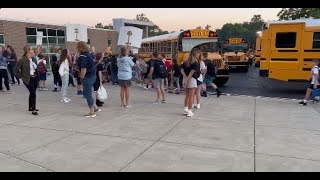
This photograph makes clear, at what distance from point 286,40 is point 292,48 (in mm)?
393

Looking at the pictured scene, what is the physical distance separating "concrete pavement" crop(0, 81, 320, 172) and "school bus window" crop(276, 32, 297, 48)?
425 centimetres

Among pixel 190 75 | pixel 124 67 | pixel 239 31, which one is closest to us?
pixel 190 75

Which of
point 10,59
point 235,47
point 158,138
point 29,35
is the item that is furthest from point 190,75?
point 29,35

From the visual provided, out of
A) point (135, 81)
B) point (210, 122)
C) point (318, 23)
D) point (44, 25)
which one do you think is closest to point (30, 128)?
point (210, 122)

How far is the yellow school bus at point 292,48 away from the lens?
1277 centimetres

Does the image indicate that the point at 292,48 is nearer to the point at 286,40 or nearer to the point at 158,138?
the point at 286,40

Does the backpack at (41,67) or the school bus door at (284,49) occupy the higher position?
the school bus door at (284,49)

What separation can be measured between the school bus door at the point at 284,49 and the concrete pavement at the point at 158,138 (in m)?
3.90

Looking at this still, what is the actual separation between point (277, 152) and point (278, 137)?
1.03 m

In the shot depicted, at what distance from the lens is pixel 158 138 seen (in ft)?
19.5

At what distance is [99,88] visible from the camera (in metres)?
9.13

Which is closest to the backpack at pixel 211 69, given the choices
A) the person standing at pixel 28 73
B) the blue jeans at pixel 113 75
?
the blue jeans at pixel 113 75

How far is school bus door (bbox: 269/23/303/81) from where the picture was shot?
12.9m

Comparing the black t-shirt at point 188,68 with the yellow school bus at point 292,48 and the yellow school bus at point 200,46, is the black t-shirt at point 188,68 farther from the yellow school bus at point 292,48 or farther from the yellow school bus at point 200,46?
the yellow school bus at point 200,46
